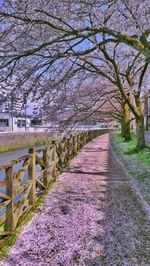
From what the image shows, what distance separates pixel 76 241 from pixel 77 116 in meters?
9.77

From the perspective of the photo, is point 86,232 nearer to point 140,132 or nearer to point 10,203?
point 10,203

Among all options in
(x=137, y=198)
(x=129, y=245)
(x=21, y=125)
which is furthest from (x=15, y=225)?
(x=21, y=125)

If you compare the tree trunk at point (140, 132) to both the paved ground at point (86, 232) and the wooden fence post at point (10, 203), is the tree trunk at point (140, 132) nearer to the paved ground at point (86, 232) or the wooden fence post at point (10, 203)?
the paved ground at point (86, 232)

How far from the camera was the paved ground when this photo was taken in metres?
2.95

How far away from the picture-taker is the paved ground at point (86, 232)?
295 centimetres

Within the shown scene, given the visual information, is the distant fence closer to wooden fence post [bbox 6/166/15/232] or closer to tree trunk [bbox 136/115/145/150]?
wooden fence post [bbox 6/166/15/232]

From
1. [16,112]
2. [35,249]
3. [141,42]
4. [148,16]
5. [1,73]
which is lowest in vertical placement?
[35,249]

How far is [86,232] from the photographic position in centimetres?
364

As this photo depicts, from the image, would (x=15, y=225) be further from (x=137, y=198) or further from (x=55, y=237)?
(x=137, y=198)

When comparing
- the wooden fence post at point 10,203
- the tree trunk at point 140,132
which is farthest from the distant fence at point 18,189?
the tree trunk at point 140,132

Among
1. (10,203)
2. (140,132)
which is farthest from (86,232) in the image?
(140,132)

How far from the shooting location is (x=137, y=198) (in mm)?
5277

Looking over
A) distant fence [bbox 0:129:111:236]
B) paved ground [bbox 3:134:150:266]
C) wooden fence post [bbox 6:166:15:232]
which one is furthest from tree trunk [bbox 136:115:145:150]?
wooden fence post [bbox 6:166:15:232]

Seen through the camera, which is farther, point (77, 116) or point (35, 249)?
point (77, 116)
